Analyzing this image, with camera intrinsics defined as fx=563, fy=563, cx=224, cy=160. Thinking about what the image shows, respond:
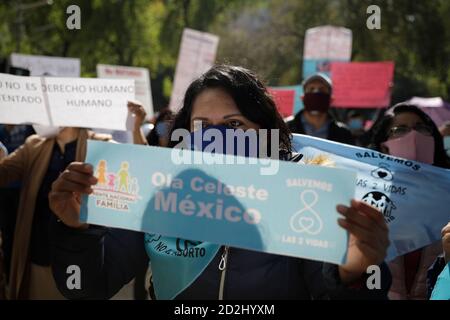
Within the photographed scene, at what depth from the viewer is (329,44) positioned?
7750mm

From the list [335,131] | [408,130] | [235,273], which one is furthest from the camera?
[335,131]

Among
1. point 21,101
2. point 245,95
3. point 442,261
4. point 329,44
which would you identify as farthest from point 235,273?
point 329,44

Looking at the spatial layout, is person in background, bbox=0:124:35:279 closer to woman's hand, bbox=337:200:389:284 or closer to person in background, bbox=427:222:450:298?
person in background, bbox=427:222:450:298

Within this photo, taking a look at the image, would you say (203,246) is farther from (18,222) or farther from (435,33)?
(435,33)

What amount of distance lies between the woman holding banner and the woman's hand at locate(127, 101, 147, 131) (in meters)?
1.79

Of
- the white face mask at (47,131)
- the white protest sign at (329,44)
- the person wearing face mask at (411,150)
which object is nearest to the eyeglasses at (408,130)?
the person wearing face mask at (411,150)

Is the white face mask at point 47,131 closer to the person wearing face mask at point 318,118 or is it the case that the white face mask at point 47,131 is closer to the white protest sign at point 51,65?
the person wearing face mask at point 318,118

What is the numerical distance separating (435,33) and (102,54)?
1096cm

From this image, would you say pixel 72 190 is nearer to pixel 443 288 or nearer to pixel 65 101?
pixel 443 288

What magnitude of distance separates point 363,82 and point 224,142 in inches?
231

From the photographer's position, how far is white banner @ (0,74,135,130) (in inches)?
108

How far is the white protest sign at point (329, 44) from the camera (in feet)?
25.2

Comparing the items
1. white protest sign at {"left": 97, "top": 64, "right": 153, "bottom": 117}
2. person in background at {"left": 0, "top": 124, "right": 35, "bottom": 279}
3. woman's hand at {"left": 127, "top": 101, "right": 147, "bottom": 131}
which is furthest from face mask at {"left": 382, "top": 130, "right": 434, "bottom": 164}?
white protest sign at {"left": 97, "top": 64, "right": 153, "bottom": 117}

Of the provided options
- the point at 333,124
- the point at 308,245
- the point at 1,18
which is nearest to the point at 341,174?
the point at 308,245
